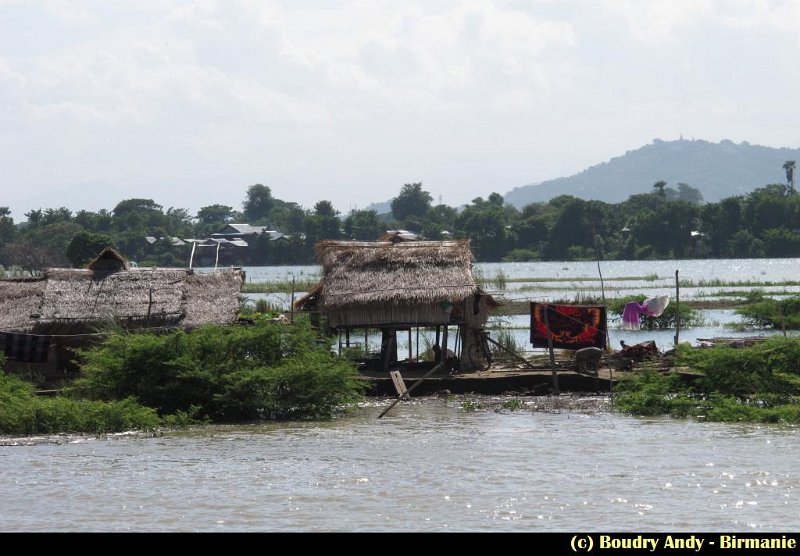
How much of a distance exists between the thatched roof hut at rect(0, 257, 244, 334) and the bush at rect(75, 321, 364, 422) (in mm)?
3099

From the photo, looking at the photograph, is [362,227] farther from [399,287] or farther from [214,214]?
[399,287]

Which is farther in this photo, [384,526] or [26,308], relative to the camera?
[26,308]

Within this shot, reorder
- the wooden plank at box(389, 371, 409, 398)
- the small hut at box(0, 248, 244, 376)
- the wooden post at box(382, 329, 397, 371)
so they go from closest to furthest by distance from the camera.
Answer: the wooden plank at box(389, 371, 409, 398) < the small hut at box(0, 248, 244, 376) < the wooden post at box(382, 329, 397, 371)

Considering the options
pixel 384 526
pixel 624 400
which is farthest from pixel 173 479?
pixel 624 400

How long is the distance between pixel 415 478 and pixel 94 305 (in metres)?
10.0

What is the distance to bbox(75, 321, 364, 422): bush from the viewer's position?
17.0m

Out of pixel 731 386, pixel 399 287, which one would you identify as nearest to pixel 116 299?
pixel 399 287

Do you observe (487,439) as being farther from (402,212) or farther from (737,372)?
(402,212)

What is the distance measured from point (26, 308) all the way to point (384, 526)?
12.3 m

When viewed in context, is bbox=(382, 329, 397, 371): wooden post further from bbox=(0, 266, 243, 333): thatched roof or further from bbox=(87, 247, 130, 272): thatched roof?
bbox=(87, 247, 130, 272): thatched roof

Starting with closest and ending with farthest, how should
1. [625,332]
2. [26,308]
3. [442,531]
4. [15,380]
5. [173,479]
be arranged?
[442,531]
[173,479]
[15,380]
[26,308]
[625,332]

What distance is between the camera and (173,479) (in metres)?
12.9

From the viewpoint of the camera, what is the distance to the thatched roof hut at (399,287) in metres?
20.6

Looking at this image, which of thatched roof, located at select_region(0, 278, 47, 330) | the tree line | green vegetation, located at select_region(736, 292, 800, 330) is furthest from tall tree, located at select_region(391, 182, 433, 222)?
thatched roof, located at select_region(0, 278, 47, 330)
